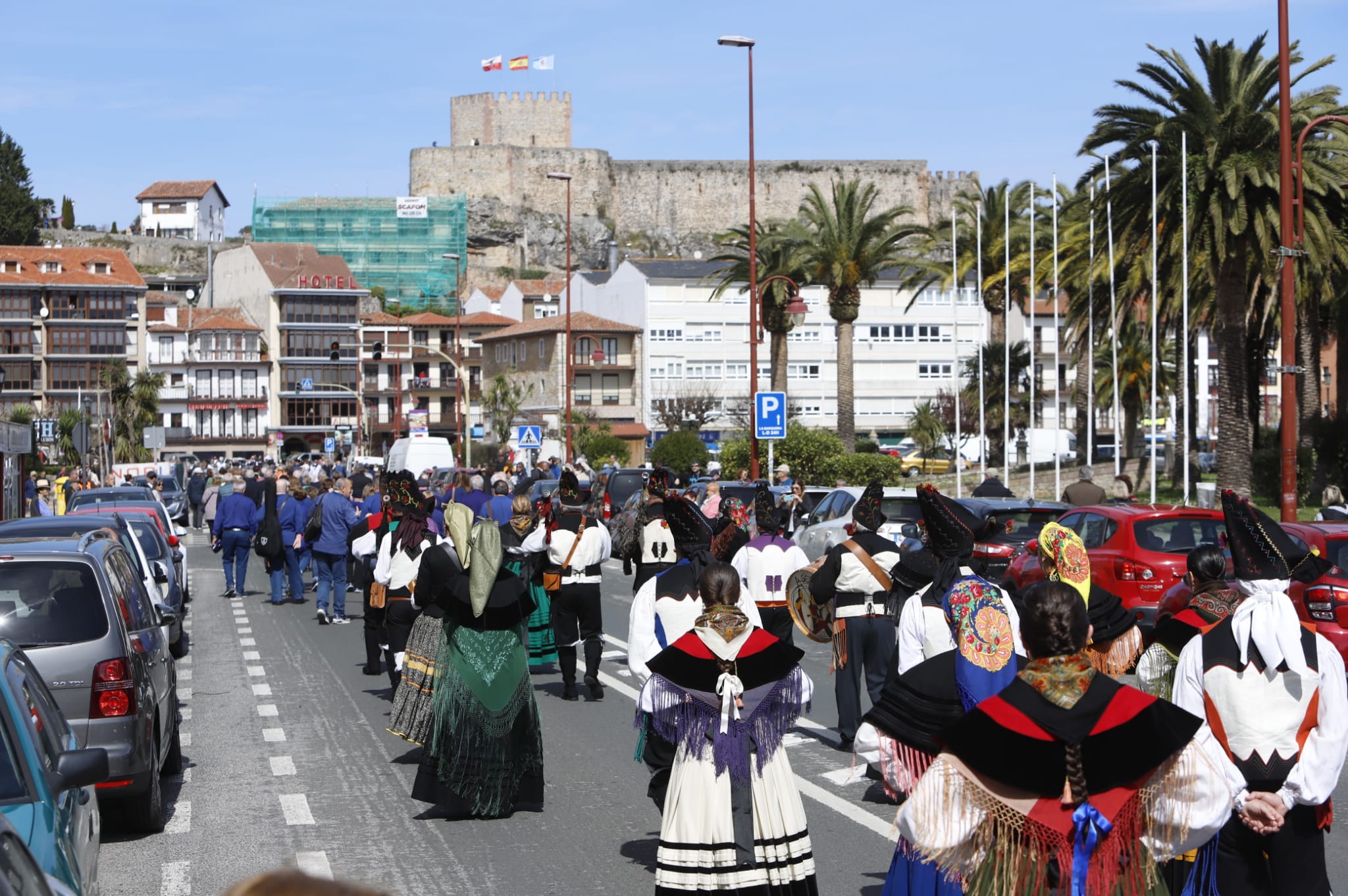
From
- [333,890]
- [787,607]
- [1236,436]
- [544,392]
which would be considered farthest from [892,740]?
[544,392]

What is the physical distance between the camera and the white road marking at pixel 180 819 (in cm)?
844

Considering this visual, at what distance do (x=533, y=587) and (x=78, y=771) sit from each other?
910 centimetres

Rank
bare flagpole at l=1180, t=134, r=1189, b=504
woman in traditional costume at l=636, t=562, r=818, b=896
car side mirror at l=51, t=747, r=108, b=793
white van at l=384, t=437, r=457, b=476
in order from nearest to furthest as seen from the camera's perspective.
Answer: car side mirror at l=51, t=747, r=108, b=793 → woman in traditional costume at l=636, t=562, r=818, b=896 → bare flagpole at l=1180, t=134, r=1189, b=504 → white van at l=384, t=437, r=457, b=476

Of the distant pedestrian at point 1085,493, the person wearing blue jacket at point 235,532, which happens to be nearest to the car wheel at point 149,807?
the distant pedestrian at point 1085,493

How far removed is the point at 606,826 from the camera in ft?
27.5

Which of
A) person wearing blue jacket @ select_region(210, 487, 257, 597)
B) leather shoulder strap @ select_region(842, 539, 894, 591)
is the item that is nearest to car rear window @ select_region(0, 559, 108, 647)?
leather shoulder strap @ select_region(842, 539, 894, 591)

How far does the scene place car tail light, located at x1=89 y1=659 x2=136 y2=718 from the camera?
25.6 ft

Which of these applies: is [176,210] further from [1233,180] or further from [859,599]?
[859,599]

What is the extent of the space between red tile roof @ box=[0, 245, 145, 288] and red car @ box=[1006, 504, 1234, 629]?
323ft

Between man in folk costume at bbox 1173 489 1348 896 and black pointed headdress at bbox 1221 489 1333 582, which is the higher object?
black pointed headdress at bbox 1221 489 1333 582

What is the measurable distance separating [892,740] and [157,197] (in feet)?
502

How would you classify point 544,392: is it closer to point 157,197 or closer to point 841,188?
point 841,188

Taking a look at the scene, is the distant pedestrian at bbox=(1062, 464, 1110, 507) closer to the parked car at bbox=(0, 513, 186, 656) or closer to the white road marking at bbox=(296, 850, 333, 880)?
the parked car at bbox=(0, 513, 186, 656)

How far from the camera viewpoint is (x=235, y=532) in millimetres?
23547
